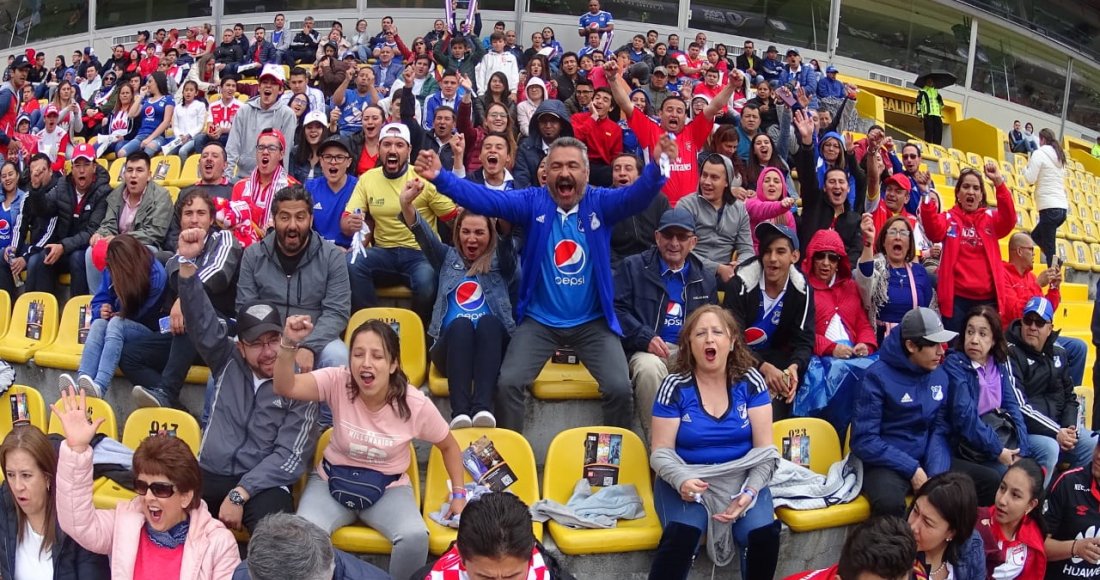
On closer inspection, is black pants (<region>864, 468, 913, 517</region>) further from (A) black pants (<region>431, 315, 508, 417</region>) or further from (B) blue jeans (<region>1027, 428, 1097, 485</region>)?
(A) black pants (<region>431, 315, 508, 417</region>)

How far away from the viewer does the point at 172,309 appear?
186 inches

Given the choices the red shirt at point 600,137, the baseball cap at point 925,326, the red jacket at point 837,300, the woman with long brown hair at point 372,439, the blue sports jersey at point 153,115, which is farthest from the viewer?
the blue sports jersey at point 153,115

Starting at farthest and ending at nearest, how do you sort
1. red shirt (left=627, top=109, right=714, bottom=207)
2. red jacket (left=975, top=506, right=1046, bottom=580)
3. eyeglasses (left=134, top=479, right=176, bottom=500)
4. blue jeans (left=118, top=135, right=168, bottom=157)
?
blue jeans (left=118, top=135, right=168, bottom=157)
red shirt (left=627, top=109, right=714, bottom=207)
red jacket (left=975, top=506, right=1046, bottom=580)
eyeglasses (left=134, top=479, right=176, bottom=500)

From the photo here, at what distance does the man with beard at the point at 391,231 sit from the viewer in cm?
542

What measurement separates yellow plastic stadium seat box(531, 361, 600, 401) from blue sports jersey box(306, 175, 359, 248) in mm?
1712

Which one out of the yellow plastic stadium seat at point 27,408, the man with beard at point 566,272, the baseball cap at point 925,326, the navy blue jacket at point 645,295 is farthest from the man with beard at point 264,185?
the baseball cap at point 925,326

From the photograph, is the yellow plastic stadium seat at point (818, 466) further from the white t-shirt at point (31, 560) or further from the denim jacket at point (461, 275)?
the white t-shirt at point (31, 560)

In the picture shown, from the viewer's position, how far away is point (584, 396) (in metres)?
4.82

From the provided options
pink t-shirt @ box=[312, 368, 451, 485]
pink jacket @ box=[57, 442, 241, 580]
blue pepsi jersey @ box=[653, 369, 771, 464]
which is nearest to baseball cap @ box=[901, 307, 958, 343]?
blue pepsi jersey @ box=[653, 369, 771, 464]

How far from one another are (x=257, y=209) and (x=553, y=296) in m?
2.33

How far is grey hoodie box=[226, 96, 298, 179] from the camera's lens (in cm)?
743

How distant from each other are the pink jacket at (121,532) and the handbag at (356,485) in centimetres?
52

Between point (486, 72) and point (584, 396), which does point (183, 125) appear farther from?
point (584, 396)

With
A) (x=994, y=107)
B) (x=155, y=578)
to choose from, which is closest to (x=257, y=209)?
(x=155, y=578)
